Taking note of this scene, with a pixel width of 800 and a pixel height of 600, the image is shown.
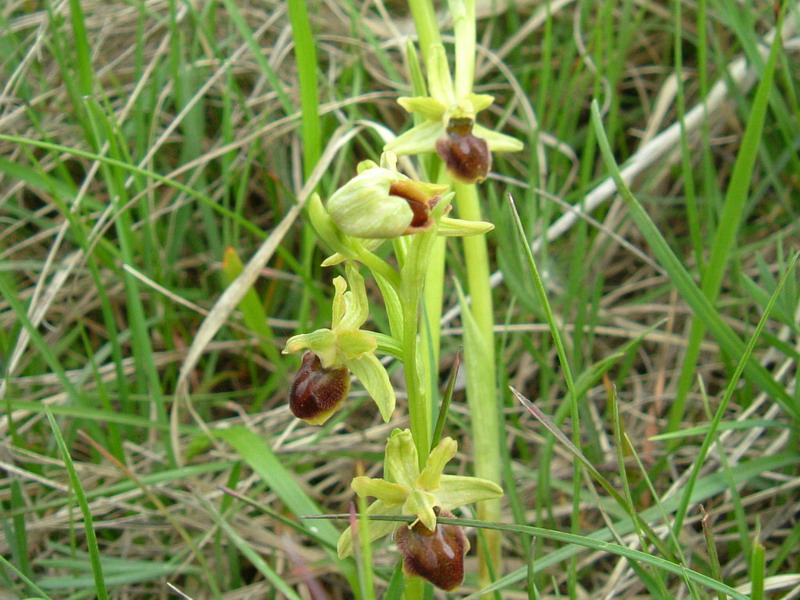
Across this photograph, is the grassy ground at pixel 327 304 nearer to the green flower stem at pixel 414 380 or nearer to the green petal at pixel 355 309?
the green flower stem at pixel 414 380

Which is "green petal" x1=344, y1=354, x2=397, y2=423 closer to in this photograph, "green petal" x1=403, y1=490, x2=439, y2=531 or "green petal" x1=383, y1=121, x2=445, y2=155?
"green petal" x1=403, y1=490, x2=439, y2=531

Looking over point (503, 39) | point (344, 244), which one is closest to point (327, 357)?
point (344, 244)

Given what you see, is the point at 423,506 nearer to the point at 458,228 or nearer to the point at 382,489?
the point at 382,489

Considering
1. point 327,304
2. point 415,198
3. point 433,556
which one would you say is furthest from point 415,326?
point 327,304

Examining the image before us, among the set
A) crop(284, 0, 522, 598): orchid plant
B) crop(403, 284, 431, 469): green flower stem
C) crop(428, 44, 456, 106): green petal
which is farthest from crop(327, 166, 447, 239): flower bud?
crop(428, 44, 456, 106): green petal

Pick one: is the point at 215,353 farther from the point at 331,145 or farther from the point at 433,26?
the point at 433,26

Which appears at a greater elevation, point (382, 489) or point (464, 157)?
point (464, 157)
